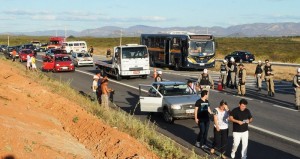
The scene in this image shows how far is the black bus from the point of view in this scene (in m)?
34.6

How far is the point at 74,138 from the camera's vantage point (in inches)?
439

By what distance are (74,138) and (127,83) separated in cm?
1644

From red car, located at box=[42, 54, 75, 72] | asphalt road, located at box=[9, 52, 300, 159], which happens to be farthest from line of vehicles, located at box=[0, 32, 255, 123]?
asphalt road, located at box=[9, 52, 300, 159]

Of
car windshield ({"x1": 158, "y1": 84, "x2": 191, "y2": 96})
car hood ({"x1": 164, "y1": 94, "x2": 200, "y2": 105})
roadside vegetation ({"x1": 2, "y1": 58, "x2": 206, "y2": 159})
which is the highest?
car windshield ({"x1": 158, "y1": 84, "x2": 191, "y2": 96})

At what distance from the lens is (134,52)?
28688mm

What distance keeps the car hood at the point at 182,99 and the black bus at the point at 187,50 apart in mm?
19499

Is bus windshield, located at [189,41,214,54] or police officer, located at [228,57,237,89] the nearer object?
police officer, located at [228,57,237,89]

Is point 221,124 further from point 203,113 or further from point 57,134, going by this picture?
point 57,134

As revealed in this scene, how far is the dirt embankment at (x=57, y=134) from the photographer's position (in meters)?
8.37

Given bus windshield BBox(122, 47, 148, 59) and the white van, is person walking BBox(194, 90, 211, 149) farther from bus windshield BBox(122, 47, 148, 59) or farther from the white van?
the white van

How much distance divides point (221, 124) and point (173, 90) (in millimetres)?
5245

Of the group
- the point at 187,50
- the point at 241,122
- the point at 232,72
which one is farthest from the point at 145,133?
the point at 187,50

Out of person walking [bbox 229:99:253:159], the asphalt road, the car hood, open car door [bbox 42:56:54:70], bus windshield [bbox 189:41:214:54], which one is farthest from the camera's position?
open car door [bbox 42:56:54:70]

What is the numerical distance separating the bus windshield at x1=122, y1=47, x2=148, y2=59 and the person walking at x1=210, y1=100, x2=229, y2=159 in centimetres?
1801
